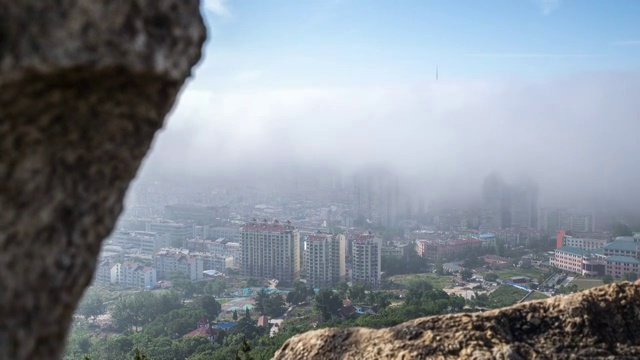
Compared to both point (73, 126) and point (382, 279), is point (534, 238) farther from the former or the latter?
point (73, 126)

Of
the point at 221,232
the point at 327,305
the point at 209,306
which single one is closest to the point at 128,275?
the point at 209,306

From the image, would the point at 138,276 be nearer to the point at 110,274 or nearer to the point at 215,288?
the point at 110,274

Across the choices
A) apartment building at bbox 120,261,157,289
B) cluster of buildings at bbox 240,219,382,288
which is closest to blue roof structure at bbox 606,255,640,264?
cluster of buildings at bbox 240,219,382,288

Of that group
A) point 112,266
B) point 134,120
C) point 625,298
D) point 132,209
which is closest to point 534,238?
point 112,266

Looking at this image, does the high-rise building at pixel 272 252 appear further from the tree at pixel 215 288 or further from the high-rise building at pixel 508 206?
the high-rise building at pixel 508 206

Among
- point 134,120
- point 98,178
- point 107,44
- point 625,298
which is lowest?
point 625,298

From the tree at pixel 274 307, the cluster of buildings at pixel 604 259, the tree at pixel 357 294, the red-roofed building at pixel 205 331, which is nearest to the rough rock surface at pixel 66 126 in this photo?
the red-roofed building at pixel 205 331
